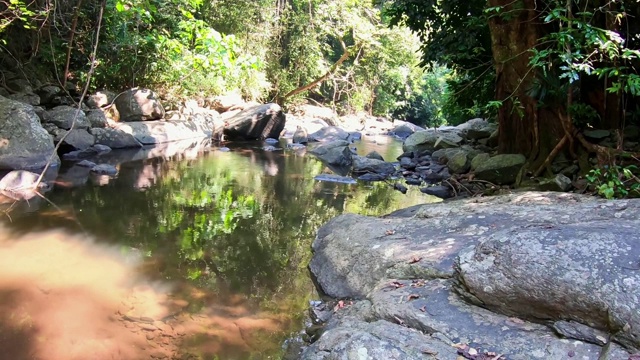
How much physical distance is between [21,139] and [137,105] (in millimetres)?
4370

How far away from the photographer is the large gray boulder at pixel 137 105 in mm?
11906

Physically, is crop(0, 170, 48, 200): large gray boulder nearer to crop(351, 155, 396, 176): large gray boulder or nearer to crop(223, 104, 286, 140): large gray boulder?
crop(351, 155, 396, 176): large gray boulder

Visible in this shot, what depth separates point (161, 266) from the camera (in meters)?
4.12

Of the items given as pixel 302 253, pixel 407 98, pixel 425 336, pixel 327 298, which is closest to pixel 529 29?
pixel 302 253

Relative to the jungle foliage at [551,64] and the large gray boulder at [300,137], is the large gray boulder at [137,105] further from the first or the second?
the jungle foliage at [551,64]

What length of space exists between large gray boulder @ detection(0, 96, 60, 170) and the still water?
631 millimetres

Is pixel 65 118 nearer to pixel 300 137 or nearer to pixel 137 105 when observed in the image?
Result: pixel 137 105

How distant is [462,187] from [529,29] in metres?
2.39

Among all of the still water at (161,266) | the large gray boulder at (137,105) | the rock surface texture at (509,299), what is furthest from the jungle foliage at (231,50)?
the rock surface texture at (509,299)

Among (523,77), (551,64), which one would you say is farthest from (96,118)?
(551,64)

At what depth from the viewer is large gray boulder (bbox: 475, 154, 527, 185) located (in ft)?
22.1

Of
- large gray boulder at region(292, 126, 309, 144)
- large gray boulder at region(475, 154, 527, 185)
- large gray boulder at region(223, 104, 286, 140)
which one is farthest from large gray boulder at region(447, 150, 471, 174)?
large gray boulder at region(223, 104, 286, 140)

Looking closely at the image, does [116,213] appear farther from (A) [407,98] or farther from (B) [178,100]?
(A) [407,98]

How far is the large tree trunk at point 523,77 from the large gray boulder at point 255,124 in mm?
8468
